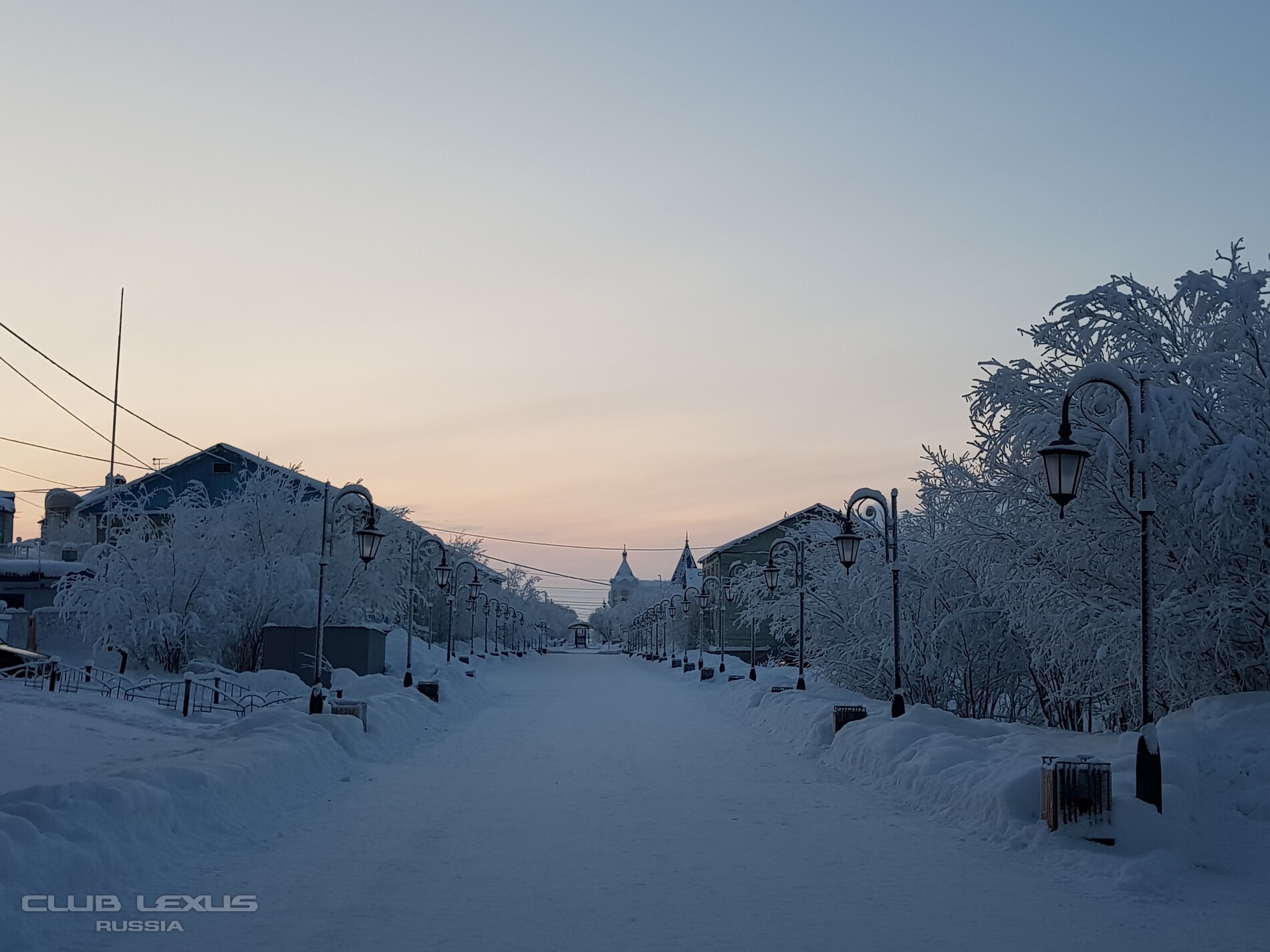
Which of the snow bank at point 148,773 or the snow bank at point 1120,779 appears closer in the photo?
the snow bank at point 148,773

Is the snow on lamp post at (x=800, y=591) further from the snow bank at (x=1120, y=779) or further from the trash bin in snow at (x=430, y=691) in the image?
the snow bank at (x=1120, y=779)

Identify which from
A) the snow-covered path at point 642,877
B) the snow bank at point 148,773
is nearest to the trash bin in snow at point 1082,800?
Answer: the snow-covered path at point 642,877

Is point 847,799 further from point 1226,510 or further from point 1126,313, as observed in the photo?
point 1126,313

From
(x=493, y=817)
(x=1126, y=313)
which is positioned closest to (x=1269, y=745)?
(x=1126, y=313)

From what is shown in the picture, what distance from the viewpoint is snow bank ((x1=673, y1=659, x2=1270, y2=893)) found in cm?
952

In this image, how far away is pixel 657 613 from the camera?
279 ft

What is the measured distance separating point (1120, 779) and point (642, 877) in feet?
16.9

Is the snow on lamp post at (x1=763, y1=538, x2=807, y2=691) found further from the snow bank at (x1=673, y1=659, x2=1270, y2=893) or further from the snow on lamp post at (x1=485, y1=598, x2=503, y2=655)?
the snow on lamp post at (x1=485, y1=598, x2=503, y2=655)

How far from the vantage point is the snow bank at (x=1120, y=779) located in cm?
952

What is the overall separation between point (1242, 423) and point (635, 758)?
9.70 m

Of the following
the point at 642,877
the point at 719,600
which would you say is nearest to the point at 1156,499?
the point at 642,877

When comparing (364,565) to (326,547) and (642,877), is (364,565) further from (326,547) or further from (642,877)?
(642,877)

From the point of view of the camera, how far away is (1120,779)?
35.3ft

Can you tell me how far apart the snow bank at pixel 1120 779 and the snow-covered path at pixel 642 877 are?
1.51ft
